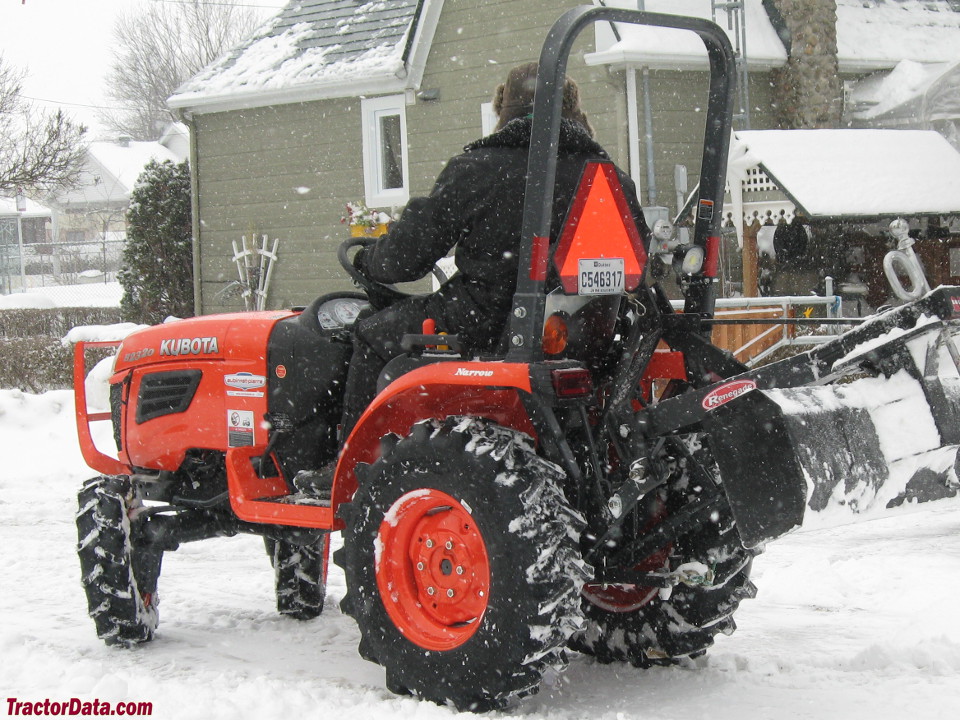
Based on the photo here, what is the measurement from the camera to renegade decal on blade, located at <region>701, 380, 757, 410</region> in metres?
3.19

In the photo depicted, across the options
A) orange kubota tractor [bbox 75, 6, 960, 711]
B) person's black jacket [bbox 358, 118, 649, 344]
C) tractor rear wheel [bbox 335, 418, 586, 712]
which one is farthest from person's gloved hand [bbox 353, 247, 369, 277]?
tractor rear wheel [bbox 335, 418, 586, 712]

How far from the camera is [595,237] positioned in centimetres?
359

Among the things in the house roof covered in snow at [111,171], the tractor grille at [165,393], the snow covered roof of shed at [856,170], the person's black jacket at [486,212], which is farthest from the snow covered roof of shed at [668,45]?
the house roof covered in snow at [111,171]

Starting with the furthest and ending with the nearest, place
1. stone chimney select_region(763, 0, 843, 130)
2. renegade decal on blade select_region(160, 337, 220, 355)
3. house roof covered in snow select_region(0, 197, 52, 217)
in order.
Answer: house roof covered in snow select_region(0, 197, 52, 217), stone chimney select_region(763, 0, 843, 130), renegade decal on blade select_region(160, 337, 220, 355)

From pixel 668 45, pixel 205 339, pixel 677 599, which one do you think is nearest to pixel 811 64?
pixel 668 45

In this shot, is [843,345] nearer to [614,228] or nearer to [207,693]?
[614,228]

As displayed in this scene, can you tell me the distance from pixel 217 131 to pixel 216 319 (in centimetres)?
1421

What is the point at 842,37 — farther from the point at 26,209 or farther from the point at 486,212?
the point at 26,209

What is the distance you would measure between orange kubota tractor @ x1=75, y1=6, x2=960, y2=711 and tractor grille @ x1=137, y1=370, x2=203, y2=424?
189 millimetres

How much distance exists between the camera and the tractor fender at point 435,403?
11.1 ft

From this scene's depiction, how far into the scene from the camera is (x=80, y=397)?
5.16m

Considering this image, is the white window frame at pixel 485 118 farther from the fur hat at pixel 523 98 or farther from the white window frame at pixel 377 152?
the fur hat at pixel 523 98

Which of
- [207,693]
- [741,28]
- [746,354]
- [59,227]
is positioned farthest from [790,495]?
[59,227]

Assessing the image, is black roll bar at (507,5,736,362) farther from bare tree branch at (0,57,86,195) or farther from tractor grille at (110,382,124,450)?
bare tree branch at (0,57,86,195)
